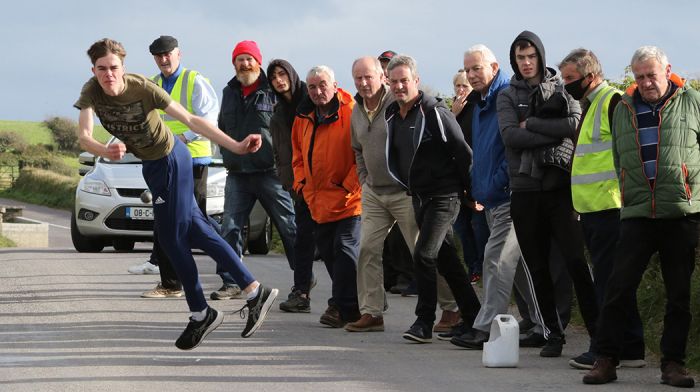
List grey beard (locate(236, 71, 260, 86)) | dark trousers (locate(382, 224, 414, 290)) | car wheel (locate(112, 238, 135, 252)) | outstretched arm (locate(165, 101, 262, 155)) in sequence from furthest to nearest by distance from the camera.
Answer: car wheel (locate(112, 238, 135, 252)) < dark trousers (locate(382, 224, 414, 290)) < grey beard (locate(236, 71, 260, 86)) < outstretched arm (locate(165, 101, 262, 155))

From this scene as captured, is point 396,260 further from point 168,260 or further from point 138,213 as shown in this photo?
point 138,213

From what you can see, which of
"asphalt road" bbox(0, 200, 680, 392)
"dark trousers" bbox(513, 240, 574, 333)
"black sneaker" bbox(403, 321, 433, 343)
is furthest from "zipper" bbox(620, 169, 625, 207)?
"black sneaker" bbox(403, 321, 433, 343)

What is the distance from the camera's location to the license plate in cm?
1830

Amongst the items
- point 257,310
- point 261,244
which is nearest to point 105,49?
point 257,310

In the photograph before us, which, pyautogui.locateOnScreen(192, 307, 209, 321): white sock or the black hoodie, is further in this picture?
the black hoodie

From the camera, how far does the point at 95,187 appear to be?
18547mm

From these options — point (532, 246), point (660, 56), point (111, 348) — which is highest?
point (660, 56)

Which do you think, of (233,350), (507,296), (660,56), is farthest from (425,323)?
(660,56)

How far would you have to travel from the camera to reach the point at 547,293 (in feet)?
31.2

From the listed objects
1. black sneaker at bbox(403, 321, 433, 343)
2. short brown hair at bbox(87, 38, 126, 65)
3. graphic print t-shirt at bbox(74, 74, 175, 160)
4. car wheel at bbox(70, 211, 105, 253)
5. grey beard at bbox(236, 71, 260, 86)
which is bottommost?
car wheel at bbox(70, 211, 105, 253)

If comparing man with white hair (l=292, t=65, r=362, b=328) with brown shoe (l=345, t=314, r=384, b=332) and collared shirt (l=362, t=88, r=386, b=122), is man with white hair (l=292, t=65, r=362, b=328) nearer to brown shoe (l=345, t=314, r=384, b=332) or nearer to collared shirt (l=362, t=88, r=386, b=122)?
brown shoe (l=345, t=314, r=384, b=332)

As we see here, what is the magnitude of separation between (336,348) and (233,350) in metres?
0.74

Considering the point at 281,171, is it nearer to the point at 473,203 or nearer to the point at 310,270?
the point at 310,270

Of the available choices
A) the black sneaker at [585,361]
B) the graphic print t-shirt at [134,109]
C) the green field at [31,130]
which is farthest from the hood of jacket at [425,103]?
the green field at [31,130]
